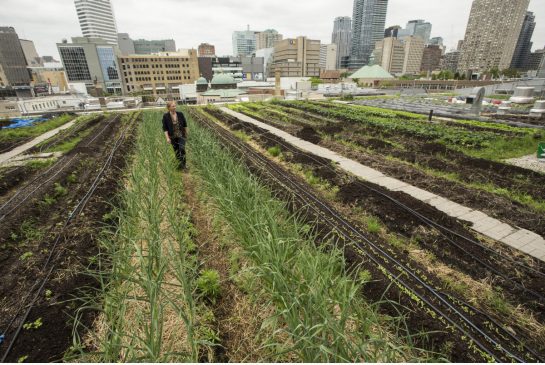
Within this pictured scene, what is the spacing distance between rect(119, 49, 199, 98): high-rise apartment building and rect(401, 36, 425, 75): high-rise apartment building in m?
112

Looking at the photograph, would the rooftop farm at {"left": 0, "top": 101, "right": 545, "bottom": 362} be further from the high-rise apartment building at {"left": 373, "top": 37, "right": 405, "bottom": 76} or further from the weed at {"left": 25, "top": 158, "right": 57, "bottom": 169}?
the high-rise apartment building at {"left": 373, "top": 37, "right": 405, "bottom": 76}

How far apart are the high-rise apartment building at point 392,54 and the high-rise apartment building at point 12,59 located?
155368mm

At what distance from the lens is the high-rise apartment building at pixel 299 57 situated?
338 ft

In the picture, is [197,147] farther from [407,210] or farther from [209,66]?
[209,66]

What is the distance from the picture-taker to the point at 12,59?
95312 mm

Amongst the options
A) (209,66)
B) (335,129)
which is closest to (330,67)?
(209,66)

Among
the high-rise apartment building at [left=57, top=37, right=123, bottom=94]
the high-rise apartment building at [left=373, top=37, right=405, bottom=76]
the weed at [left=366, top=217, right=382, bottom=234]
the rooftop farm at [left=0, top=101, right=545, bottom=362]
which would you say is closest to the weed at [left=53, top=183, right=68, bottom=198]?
the rooftop farm at [left=0, top=101, right=545, bottom=362]

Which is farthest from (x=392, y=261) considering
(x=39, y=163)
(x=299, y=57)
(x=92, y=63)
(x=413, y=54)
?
(x=413, y=54)

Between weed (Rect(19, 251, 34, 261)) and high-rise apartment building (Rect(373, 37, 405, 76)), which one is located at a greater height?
high-rise apartment building (Rect(373, 37, 405, 76))

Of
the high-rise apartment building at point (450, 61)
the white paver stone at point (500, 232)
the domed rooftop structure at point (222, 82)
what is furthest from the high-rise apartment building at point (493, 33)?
the white paver stone at point (500, 232)

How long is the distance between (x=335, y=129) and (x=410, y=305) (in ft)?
35.1

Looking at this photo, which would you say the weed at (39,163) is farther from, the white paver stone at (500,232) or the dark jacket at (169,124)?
the white paver stone at (500,232)

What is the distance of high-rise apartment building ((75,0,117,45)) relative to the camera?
127m

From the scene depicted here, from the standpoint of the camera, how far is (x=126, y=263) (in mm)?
2717
